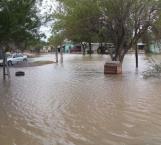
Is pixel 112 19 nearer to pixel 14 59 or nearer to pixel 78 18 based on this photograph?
pixel 78 18

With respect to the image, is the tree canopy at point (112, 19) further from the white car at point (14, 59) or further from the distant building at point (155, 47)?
the white car at point (14, 59)

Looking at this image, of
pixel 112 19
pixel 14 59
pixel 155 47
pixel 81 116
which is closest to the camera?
pixel 81 116

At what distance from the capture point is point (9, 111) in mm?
14258

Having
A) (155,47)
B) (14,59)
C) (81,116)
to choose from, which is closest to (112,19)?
(155,47)

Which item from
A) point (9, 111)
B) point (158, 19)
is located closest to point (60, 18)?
point (158, 19)

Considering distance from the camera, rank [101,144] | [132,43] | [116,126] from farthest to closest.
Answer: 1. [132,43]
2. [116,126]
3. [101,144]

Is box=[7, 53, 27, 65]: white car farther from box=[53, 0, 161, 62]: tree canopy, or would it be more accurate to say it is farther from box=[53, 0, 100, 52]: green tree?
box=[53, 0, 161, 62]: tree canopy

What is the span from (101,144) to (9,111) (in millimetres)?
5447

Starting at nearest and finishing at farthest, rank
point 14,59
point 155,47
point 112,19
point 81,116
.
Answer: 1. point 81,116
2. point 155,47
3. point 112,19
4. point 14,59

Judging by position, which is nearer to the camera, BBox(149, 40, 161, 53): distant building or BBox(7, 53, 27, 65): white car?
BBox(149, 40, 161, 53): distant building

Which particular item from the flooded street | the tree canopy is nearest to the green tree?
the tree canopy

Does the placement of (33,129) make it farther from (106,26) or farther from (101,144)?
(106,26)

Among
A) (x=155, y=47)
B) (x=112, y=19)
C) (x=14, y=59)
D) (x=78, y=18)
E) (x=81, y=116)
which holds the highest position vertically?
(x=78, y=18)

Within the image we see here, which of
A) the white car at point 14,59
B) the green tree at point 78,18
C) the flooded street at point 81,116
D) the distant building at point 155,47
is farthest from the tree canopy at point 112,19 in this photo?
the white car at point 14,59
